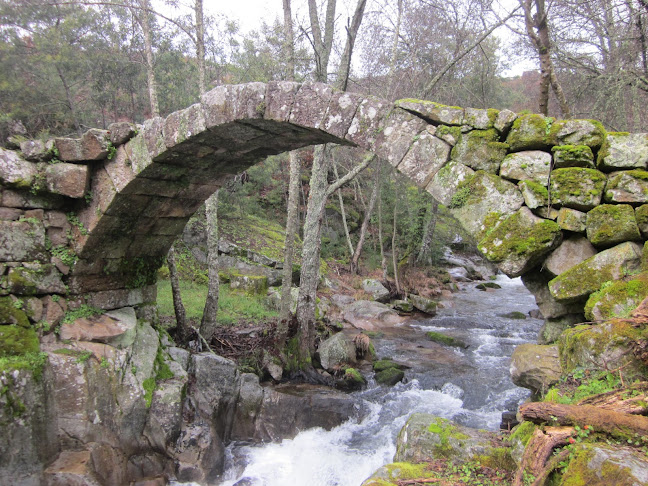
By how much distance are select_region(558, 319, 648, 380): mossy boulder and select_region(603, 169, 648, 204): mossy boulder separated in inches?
34.2

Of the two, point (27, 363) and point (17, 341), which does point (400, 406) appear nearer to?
point (27, 363)

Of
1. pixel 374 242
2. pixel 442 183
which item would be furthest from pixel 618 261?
pixel 374 242

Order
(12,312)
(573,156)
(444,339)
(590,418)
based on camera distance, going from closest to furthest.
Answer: (590,418) → (573,156) → (12,312) → (444,339)

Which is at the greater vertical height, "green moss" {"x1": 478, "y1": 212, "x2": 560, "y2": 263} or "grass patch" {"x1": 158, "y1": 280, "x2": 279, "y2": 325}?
"green moss" {"x1": 478, "y1": 212, "x2": 560, "y2": 263}

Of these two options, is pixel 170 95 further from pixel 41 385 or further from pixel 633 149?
pixel 633 149

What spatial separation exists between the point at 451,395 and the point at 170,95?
12.5 m

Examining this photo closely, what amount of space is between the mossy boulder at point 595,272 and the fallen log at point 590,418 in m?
0.82

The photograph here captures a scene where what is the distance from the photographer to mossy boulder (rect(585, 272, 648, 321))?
7.74 feet

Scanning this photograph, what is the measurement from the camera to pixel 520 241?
283 cm

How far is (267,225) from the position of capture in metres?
15.9

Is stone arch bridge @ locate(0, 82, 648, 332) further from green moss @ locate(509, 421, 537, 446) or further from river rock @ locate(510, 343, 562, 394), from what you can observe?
green moss @ locate(509, 421, 537, 446)

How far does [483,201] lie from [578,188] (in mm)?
606

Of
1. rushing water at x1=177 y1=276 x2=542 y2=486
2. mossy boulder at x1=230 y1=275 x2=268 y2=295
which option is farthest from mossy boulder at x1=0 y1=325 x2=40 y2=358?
mossy boulder at x1=230 y1=275 x2=268 y2=295

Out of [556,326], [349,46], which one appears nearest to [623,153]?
[556,326]
